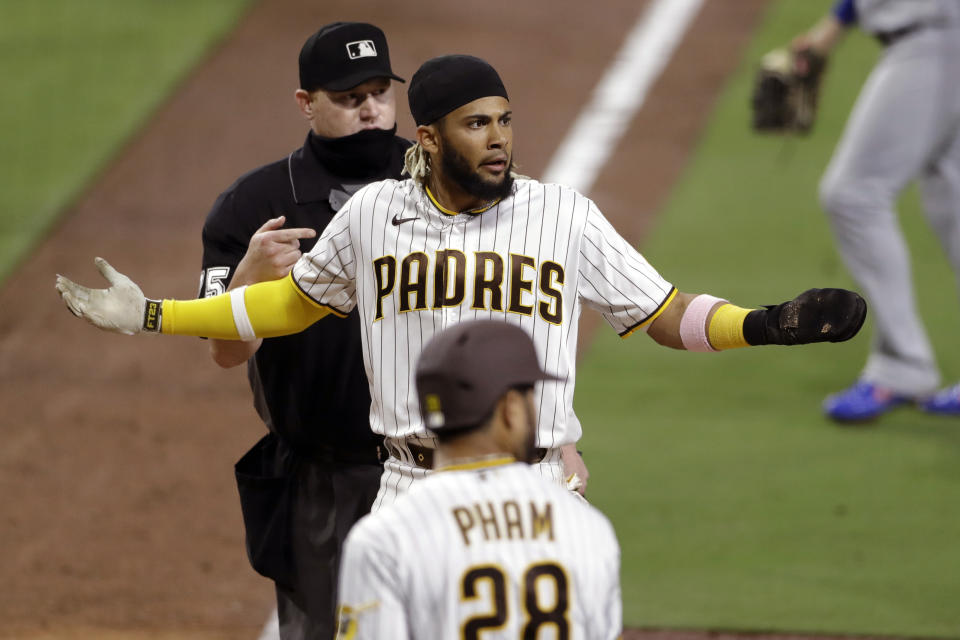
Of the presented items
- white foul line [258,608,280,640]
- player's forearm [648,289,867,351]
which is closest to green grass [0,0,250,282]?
white foul line [258,608,280,640]

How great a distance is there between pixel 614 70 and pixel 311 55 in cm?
779

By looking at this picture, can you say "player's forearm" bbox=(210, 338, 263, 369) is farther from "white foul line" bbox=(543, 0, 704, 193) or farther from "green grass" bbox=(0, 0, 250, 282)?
"white foul line" bbox=(543, 0, 704, 193)

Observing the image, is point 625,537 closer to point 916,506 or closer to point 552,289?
point 916,506

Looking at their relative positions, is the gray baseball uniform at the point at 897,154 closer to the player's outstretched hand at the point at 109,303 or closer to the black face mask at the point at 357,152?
A: the black face mask at the point at 357,152

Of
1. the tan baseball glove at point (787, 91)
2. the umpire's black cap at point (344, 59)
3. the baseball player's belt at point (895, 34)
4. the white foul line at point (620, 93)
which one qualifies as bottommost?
the umpire's black cap at point (344, 59)

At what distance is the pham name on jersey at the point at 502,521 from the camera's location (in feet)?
9.16

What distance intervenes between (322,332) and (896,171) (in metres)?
3.72

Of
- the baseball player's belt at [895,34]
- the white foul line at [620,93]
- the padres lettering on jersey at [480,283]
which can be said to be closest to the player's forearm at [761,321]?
the padres lettering on jersey at [480,283]

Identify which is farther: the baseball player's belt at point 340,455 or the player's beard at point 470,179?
the baseball player's belt at point 340,455

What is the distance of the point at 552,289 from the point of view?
3.63 metres

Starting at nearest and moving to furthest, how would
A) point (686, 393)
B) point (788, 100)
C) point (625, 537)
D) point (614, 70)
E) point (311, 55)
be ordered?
1. point (311, 55)
2. point (625, 537)
3. point (788, 100)
4. point (686, 393)
5. point (614, 70)

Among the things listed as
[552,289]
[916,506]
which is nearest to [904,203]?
[916,506]

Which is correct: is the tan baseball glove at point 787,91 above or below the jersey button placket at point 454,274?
above

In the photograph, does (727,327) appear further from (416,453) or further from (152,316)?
(152,316)
